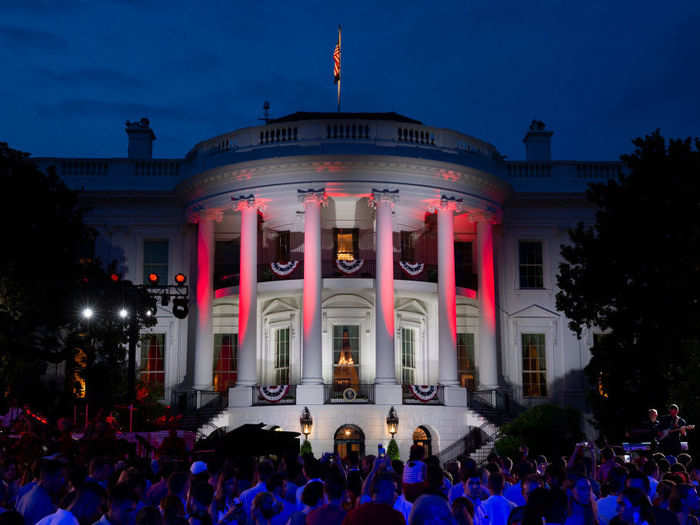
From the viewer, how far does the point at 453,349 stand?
31.6 meters

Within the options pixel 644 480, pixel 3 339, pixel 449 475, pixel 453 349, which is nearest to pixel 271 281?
pixel 453 349

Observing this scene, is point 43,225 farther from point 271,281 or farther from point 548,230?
point 548,230

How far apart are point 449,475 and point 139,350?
26406 millimetres

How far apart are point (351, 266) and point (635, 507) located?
24165mm

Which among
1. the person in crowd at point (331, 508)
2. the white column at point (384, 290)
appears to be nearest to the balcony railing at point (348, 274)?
the white column at point (384, 290)

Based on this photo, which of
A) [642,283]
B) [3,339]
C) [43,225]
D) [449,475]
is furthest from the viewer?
[43,225]

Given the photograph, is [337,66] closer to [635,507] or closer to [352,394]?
[352,394]

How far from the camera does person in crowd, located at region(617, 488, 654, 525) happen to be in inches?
308

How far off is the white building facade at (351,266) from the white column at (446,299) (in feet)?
0.19

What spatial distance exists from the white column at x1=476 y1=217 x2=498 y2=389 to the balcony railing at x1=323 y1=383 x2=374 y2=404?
15.3 feet

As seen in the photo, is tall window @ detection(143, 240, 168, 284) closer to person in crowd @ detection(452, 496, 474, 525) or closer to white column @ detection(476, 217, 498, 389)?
white column @ detection(476, 217, 498, 389)

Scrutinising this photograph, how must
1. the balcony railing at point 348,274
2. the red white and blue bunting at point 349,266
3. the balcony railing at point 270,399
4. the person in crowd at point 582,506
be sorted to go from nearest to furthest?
the person in crowd at point 582,506, the balcony railing at point 270,399, the red white and blue bunting at point 349,266, the balcony railing at point 348,274

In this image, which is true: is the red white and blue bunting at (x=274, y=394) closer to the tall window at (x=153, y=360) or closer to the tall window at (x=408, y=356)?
the tall window at (x=408, y=356)

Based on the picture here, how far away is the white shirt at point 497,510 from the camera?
8477 mm
